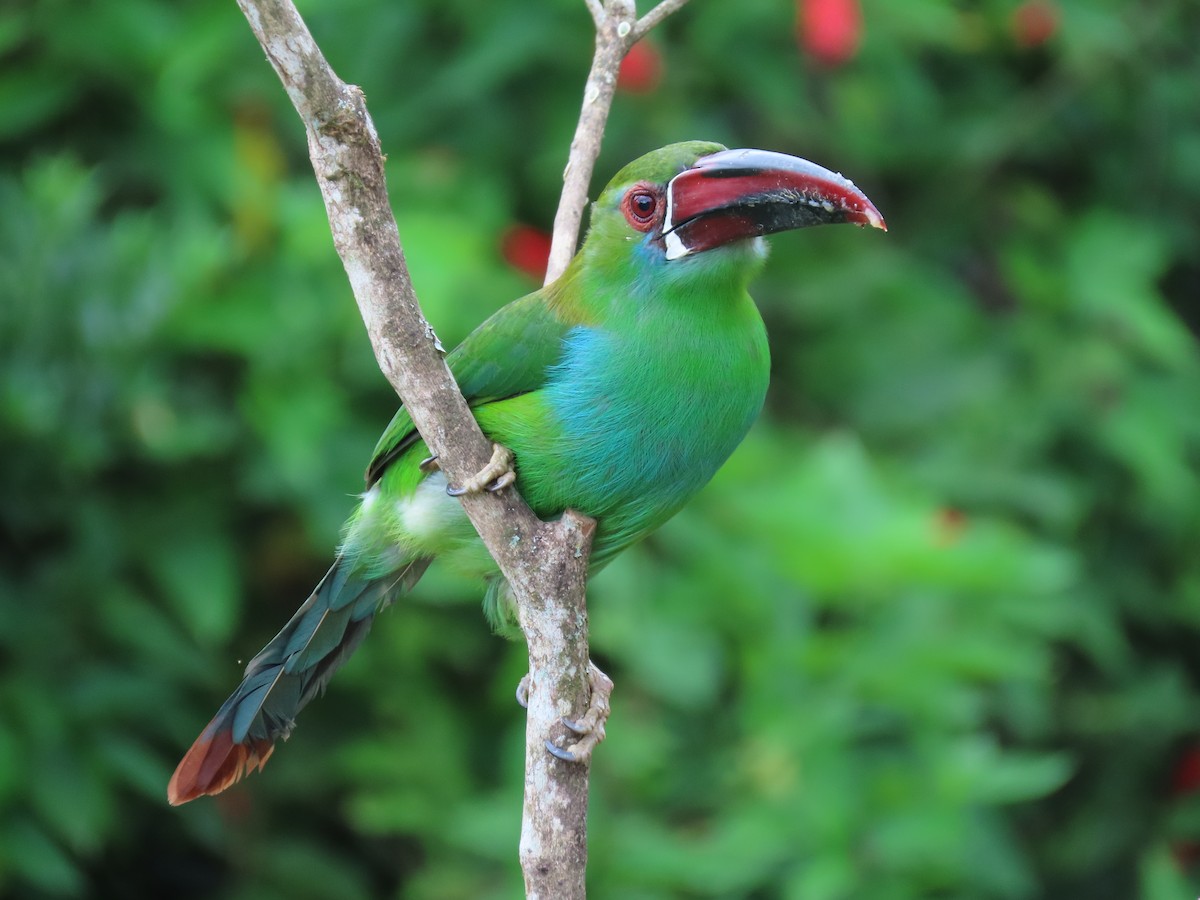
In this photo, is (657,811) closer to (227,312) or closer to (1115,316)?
(227,312)

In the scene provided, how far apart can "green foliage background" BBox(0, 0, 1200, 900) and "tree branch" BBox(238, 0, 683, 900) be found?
1516 mm

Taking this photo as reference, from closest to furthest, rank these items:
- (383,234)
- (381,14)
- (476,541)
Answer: (383,234)
(476,541)
(381,14)

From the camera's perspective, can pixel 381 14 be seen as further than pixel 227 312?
Yes

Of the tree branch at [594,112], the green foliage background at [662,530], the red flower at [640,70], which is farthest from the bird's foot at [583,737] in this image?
the red flower at [640,70]

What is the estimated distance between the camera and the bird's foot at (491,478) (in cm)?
219

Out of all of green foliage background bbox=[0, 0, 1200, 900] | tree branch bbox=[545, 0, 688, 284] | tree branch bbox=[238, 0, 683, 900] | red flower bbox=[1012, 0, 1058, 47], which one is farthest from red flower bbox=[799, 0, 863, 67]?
tree branch bbox=[238, 0, 683, 900]

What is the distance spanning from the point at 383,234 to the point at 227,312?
2229 millimetres

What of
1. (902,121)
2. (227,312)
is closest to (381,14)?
(227,312)

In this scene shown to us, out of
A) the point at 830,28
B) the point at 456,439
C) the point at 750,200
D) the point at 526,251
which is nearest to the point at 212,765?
the point at 456,439

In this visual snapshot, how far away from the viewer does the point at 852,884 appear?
375 cm

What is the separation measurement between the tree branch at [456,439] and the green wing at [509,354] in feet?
0.98

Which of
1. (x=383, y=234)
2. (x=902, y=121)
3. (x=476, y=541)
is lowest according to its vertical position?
(x=902, y=121)

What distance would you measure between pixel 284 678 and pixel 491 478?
87 centimetres

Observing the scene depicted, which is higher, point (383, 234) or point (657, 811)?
point (383, 234)
